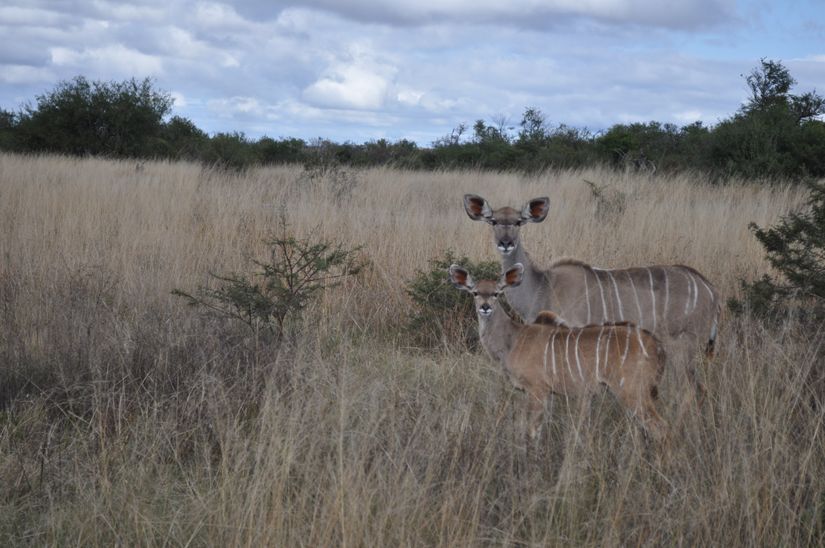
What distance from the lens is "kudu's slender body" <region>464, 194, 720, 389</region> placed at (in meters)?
5.32

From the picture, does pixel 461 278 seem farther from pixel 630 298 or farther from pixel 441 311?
pixel 441 311

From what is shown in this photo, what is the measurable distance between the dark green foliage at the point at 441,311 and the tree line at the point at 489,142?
8.85m

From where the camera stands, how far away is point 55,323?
19.1 feet

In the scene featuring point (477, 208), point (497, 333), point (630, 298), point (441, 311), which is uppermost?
point (477, 208)

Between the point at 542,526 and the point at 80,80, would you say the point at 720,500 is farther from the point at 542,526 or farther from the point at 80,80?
the point at 80,80

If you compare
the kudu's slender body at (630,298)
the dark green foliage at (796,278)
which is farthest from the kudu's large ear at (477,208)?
the dark green foliage at (796,278)

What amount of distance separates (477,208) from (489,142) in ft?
57.9

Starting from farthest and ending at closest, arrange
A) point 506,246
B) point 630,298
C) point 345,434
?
point 506,246 → point 630,298 → point 345,434

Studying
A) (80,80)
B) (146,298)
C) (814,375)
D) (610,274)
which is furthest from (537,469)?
(80,80)

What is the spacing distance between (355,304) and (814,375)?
3.31 meters

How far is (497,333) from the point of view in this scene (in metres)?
4.97

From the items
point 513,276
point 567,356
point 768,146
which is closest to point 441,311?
point 513,276

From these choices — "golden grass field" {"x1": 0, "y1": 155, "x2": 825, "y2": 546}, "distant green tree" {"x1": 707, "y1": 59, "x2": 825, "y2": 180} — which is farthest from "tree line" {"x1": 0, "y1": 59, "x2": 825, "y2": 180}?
"golden grass field" {"x1": 0, "y1": 155, "x2": 825, "y2": 546}

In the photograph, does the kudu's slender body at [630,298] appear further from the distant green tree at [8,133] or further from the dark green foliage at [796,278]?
the distant green tree at [8,133]
